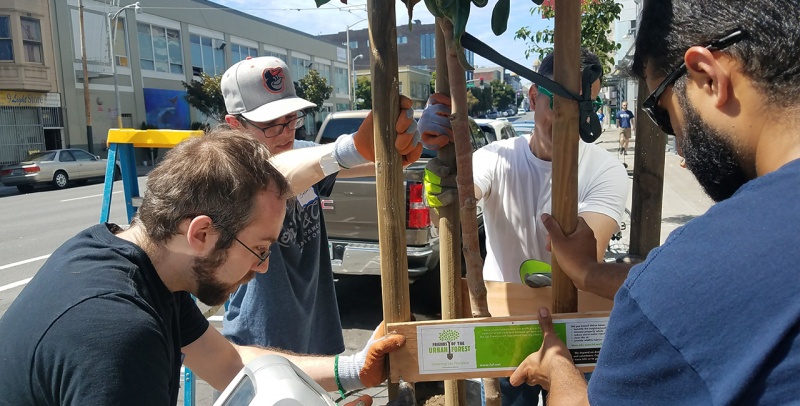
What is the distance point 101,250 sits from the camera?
1.34 m

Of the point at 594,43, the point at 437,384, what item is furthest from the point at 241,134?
the point at 594,43

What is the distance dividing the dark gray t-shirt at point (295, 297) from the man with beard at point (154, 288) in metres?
0.40

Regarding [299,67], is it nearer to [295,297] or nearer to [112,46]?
[112,46]

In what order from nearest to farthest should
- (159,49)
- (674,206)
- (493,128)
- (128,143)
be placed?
(128,143) < (493,128) < (674,206) < (159,49)

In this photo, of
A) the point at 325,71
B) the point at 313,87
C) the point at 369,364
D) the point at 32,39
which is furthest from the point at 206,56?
the point at 369,364

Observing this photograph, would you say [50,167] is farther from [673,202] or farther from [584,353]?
[584,353]

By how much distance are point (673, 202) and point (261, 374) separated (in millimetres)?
9104

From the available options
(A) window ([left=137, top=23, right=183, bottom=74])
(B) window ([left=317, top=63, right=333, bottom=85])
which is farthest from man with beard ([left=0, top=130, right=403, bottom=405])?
(B) window ([left=317, top=63, right=333, bottom=85])

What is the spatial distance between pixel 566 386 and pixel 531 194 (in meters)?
1.09

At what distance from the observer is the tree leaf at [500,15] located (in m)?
1.37

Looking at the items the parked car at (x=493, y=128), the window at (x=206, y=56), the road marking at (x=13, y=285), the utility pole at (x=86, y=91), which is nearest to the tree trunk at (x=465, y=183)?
the parked car at (x=493, y=128)

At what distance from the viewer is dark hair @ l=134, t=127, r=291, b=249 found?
139cm

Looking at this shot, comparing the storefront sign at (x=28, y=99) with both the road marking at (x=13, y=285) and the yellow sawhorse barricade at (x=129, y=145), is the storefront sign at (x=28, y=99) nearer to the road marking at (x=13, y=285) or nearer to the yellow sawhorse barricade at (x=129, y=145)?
the road marking at (x=13, y=285)

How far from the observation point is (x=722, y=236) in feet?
2.73
